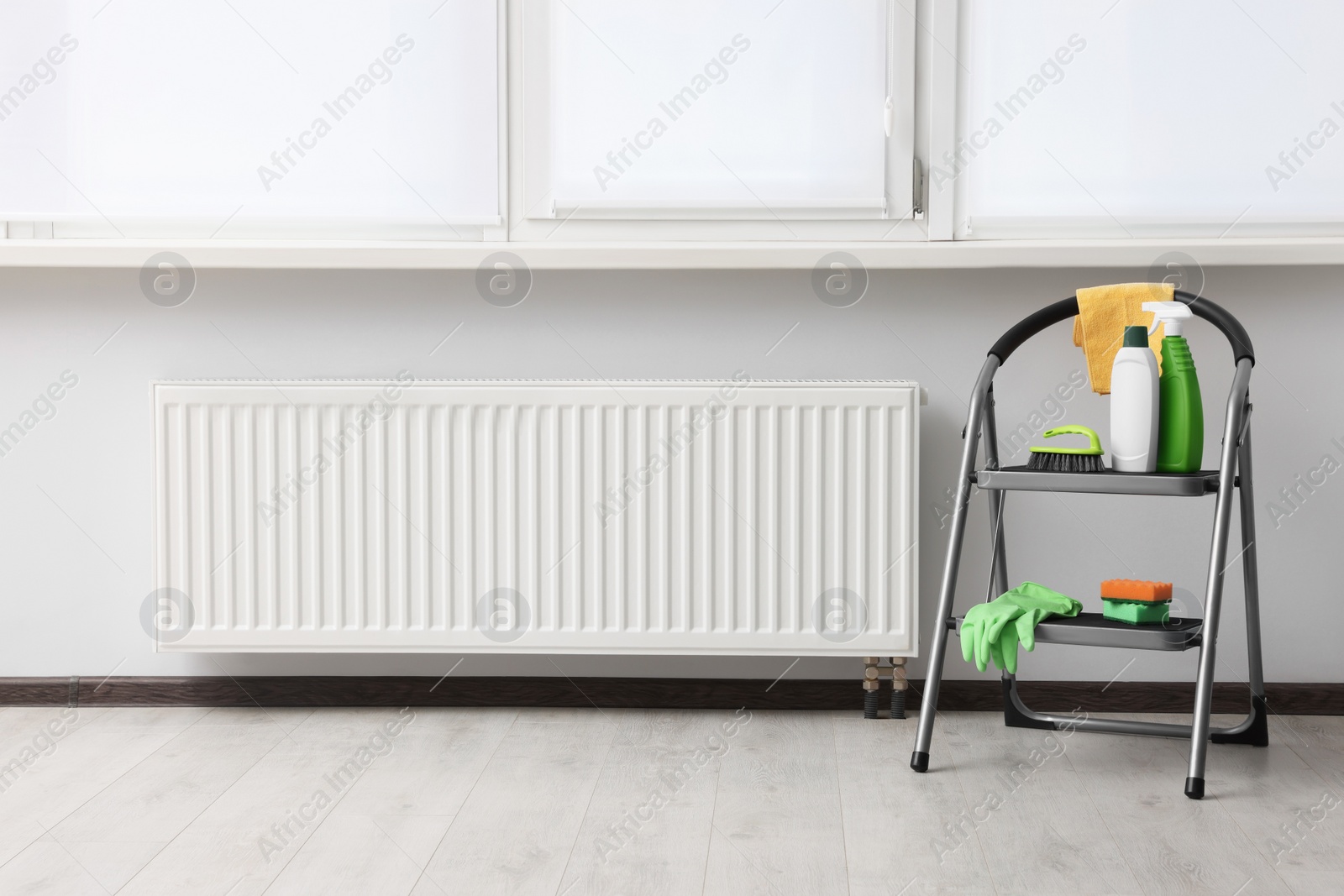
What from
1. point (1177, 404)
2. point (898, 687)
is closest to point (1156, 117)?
point (1177, 404)

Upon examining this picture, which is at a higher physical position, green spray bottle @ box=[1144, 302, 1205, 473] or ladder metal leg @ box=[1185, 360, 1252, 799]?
green spray bottle @ box=[1144, 302, 1205, 473]

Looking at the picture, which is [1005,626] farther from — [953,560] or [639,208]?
[639,208]

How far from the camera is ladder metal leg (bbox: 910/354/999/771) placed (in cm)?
156

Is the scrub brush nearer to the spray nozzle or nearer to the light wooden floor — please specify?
the spray nozzle

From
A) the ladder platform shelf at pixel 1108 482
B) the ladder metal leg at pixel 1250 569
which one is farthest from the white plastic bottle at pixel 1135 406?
the ladder metal leg at pixel 1250 569

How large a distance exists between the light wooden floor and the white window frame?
86 centimetres

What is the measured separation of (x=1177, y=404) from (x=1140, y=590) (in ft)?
0.93

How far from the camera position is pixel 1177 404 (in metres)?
1.49

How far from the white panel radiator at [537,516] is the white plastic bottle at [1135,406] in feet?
1.06

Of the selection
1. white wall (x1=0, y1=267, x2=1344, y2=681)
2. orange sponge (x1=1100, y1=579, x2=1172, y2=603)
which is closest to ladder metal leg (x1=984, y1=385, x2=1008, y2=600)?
white wall (x1=0, y1=267, x2=1344, y2=681)

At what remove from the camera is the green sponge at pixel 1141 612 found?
1519 millimetres

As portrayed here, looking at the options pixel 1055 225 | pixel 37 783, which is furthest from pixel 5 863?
pixel 1055 225

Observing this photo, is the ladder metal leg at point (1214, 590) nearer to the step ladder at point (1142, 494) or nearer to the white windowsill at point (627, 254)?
the step ladder at point (1142, 494)

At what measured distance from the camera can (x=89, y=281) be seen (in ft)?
6.10
